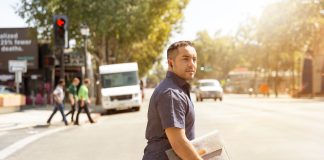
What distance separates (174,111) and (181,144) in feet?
0.64

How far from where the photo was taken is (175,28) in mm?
51000

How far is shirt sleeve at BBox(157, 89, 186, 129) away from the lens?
3359 mm

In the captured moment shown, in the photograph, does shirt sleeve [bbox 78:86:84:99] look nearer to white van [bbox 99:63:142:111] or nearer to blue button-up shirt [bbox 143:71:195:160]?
white van [bbox 99:63:142:111]

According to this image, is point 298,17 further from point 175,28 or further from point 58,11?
point 58,11

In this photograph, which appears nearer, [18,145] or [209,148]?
[209,148]

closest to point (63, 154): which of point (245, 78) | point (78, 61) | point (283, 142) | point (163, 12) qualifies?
point (283, 142)

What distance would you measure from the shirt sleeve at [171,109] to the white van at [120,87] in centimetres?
2552

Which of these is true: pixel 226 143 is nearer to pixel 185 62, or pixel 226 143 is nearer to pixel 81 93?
pixel 185 62

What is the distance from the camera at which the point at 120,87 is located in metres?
29.8

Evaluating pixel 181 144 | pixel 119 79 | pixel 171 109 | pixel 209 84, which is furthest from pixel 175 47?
pixel 209 84

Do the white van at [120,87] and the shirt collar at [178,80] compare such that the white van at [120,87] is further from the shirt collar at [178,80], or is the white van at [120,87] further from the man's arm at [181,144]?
the man's arm at [181,144]

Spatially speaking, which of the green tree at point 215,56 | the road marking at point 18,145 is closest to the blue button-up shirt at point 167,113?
the road marking at point 18,145

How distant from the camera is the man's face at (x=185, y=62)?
3.54m

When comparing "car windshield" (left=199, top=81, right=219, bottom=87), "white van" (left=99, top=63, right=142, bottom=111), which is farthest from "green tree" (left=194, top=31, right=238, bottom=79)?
"white van" (left=99, top=63, right=142, bottom=111)
